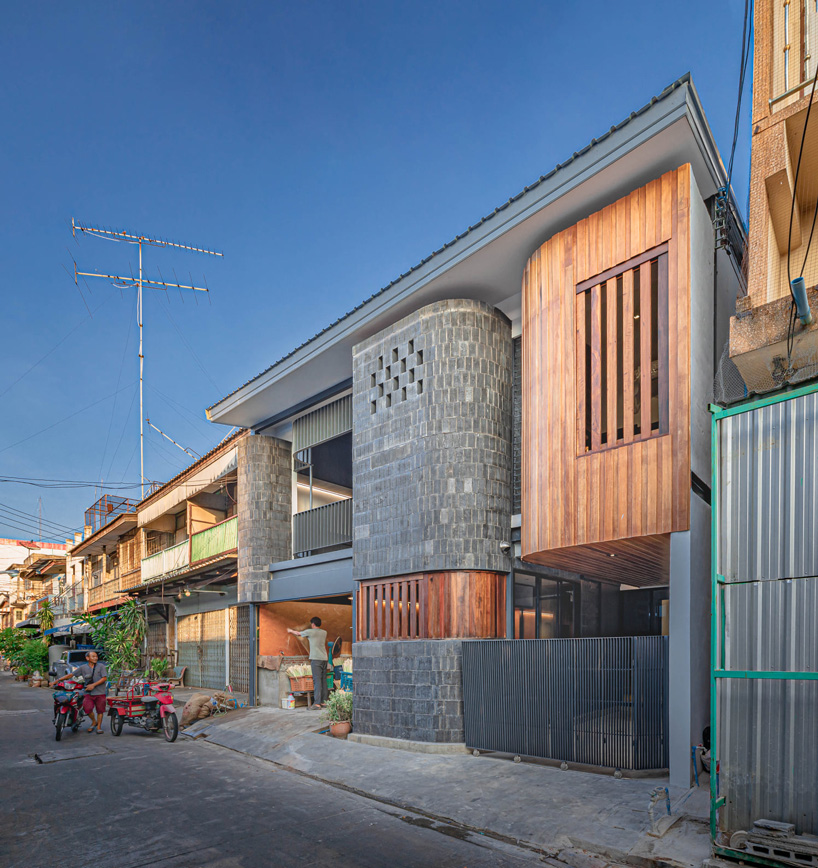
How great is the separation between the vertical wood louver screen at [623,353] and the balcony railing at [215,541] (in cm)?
1212

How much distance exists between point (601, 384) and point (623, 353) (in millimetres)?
532

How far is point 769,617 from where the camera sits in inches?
239

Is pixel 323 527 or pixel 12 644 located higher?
pixel 323 527

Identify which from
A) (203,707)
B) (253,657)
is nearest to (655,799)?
(203,707)

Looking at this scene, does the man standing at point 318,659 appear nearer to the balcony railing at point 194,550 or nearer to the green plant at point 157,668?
the balcony railing at point 194,550

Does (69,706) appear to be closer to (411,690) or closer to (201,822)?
(411,690)

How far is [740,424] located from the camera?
655cm

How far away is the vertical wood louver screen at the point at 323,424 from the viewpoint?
642 inches

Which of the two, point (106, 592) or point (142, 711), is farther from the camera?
point (106, 592)

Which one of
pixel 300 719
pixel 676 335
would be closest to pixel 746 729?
pixel 676 335

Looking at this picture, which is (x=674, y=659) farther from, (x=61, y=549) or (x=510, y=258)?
(x=61, y=549)

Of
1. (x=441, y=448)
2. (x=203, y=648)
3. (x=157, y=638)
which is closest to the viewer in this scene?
(x=441, y=448)

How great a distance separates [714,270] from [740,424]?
4.26m

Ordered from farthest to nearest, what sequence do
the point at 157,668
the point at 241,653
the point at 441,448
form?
the point at 157,668, the point at 241,653, the point at 441,448
